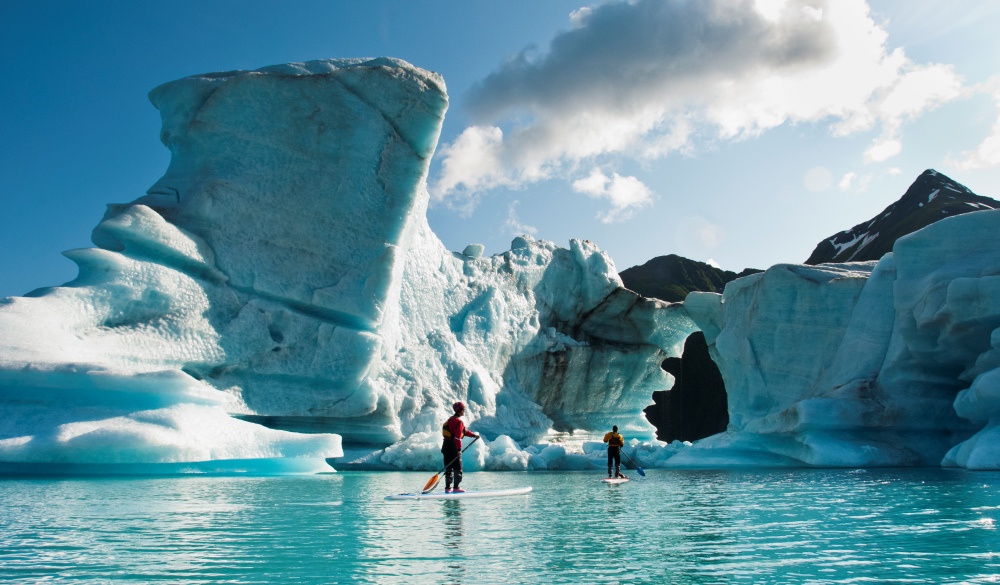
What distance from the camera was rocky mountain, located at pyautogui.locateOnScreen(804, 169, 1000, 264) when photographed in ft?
153

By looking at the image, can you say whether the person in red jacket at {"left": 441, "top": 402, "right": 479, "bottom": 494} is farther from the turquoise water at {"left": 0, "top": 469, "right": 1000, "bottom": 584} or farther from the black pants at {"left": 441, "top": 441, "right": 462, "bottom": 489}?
the turquoise water at {"left": 0, "top": 469, "right": 1000, "bottom": 584}

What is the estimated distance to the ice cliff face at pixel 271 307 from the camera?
10436mm

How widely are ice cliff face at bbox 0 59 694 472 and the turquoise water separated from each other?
2.49 meters

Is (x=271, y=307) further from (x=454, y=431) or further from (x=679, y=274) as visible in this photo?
(x=679, y=274)

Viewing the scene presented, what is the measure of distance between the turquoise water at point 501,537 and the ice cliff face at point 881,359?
6.80 m

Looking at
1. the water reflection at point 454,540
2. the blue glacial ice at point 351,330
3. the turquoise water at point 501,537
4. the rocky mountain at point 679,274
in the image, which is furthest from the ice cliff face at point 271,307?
the rocky mountain at point 679,274

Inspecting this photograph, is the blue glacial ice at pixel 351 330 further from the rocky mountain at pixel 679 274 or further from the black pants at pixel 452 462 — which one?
the rocky mountain at pixel 679 274

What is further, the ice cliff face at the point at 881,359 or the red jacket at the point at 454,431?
the ice cliff face at the point at 881,359

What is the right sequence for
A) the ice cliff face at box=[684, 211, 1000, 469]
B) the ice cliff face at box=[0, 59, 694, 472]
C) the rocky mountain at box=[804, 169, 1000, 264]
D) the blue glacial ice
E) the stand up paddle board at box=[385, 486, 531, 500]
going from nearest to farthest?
the stand up paddle board at box=[385, 486, 531, 500]
the ice cliff face at box=[0, 59, 694, 472]
the blue glacial ice
the ice cliff face at box=[684, 211, 1000, 469]
the rocky mountain at box=[804, 169, 1000, 264]

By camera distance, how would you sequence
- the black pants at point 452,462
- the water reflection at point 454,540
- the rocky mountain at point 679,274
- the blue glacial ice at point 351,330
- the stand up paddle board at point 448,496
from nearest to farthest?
the water reflection at point 454,540 → the stand up paddle board at point 448,496 → the black pants at point 452,462 → the blue glacial ice at point 351,330 → the rocky mountain at point 679,274

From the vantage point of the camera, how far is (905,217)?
1975 inches

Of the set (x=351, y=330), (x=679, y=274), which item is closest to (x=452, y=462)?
(x=351, y=330)

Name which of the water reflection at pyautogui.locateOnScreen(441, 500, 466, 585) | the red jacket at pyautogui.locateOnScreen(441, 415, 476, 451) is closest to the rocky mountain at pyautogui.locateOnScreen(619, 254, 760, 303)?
the red jacket at pyautogui.locateOnScreen(441, 415, 476, 451)

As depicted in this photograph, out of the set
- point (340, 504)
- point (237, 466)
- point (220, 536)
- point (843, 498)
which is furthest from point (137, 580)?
point (237, 466)
